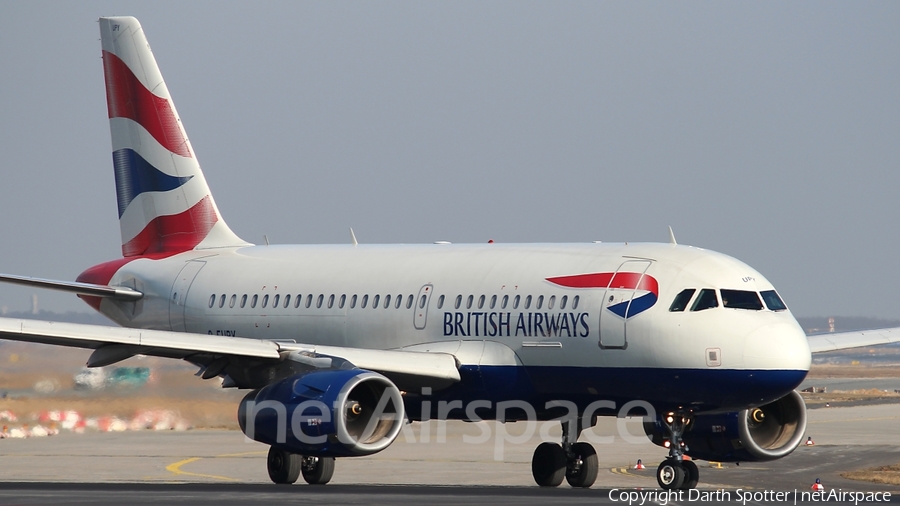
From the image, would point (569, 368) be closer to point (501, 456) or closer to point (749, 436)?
point (749, 436)

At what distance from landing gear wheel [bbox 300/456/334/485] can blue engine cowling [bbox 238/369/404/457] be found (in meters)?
3.26

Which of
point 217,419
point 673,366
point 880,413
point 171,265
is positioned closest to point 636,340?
point 673,366

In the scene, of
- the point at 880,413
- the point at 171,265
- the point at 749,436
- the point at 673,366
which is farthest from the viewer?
the point at 880,413

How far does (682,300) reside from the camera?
82.0ft

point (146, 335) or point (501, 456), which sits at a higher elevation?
point (146, 335)

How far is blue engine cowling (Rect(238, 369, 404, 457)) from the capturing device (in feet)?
79.4

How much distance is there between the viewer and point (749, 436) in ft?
90.1

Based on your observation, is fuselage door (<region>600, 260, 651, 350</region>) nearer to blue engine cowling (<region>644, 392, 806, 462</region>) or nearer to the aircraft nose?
the aircraft nose

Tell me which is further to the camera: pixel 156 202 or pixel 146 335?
pixel 156 202

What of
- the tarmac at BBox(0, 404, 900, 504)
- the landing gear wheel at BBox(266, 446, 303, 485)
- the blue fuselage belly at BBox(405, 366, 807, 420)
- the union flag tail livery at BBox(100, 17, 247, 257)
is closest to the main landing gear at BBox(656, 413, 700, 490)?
the blue fuselage belly at BBox(405, 366, 807, 420)

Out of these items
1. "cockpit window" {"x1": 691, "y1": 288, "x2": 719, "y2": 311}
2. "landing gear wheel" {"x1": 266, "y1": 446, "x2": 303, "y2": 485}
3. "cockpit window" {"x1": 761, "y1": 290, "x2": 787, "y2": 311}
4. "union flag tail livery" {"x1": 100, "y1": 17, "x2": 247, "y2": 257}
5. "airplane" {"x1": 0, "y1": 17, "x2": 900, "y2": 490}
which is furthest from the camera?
"union flag tail livery" {"x1": 100, "y1": 17, "x2": 247, "y2": 257}

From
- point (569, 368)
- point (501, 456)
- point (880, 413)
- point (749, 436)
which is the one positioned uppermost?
point (569, 368)

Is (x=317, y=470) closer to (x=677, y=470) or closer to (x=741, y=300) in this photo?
(x=677, y=470)

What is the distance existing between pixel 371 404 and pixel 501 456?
17777 millimetres
